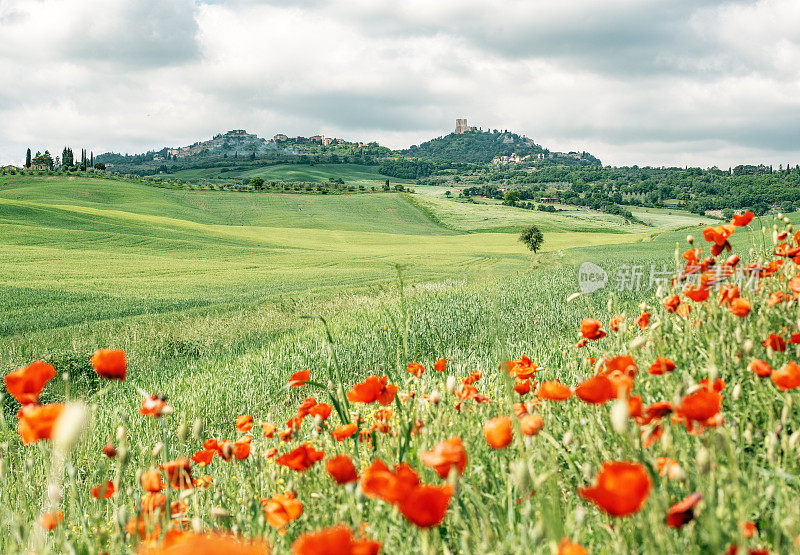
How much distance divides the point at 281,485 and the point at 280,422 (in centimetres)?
178

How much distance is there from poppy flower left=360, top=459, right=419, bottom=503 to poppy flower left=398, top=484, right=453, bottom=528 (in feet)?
0.06

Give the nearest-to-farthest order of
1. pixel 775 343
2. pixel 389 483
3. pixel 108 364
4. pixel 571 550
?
1. pixel 571 550
2. pixel 389 483
3. pixel 108 364
4. pixel 775 343

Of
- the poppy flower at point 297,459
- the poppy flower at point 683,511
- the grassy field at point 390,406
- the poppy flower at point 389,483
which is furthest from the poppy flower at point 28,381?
the poppy flower at point 683,511

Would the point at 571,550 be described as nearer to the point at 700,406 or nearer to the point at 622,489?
the point at 622,489

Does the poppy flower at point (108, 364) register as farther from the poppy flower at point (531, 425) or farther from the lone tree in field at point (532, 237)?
the lone tree in field at point (532, 237)

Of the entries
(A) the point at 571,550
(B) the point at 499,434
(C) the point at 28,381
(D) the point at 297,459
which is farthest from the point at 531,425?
(C) the point at 28,381

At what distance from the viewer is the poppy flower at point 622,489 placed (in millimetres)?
906

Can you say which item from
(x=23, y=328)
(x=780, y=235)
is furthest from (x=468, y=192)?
(x=780, y=235)

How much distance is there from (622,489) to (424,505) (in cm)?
34

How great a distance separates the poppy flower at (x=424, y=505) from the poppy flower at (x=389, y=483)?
17 millimetres

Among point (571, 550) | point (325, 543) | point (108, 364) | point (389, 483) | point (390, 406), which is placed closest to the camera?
point (325, 543)

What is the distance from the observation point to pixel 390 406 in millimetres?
3418

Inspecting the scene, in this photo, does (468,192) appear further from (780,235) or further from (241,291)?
(780,235)

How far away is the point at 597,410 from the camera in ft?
7.85
